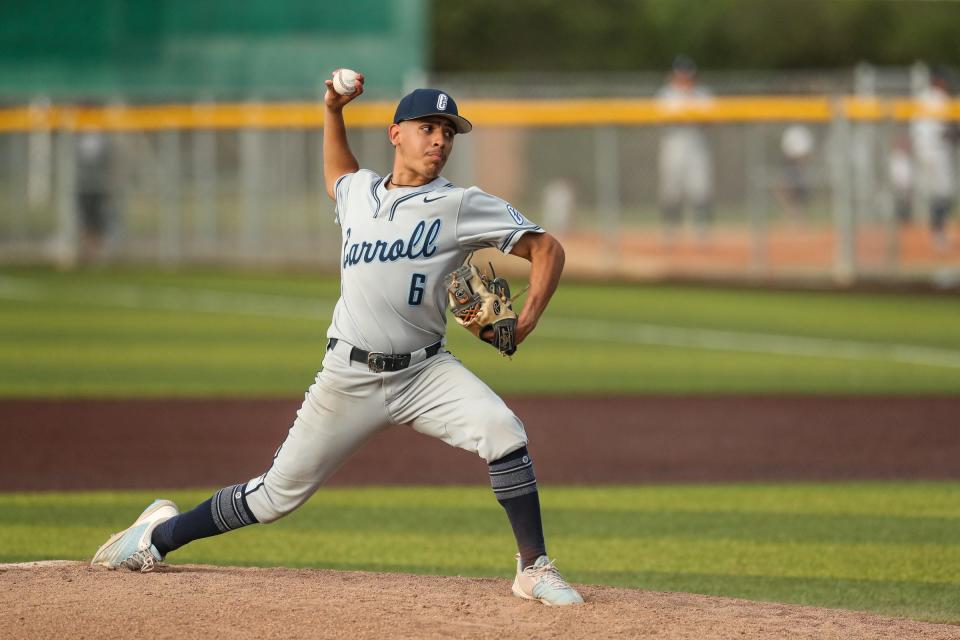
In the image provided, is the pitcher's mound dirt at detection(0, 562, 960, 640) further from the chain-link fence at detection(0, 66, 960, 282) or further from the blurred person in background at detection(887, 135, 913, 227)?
the blurred person in background at detection(887, 135, 913, 227)

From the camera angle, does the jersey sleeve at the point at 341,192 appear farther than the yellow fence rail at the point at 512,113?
No

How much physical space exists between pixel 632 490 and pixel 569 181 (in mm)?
15111

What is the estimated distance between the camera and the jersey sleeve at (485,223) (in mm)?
5262

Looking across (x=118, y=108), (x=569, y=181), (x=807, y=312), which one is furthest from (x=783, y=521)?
(x=118, y=108)

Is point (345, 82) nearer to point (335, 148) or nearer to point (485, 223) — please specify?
point (335, 148)

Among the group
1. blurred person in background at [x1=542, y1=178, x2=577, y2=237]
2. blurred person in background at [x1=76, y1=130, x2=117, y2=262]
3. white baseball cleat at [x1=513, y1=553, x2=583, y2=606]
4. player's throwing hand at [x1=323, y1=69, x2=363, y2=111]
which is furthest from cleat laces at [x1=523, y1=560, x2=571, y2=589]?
blurred person in background at [x1=76, y1=130, x2=117, y2=262]

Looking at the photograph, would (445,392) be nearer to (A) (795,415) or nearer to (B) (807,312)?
(A) (795,415)

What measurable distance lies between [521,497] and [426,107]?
1.38 metres

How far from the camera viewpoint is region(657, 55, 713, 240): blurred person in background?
70.8 ft

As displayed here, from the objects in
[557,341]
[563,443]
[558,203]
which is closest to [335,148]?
[563,443]

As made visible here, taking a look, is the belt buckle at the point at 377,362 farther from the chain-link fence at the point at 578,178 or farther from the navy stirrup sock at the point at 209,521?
the chain-link fence at the point at 578,178

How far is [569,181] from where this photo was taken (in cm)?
2336

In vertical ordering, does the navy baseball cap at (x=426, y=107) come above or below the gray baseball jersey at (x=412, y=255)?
above

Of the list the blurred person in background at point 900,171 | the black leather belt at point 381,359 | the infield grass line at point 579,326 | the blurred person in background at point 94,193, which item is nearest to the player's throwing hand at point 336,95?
the black leather belt at point 381,359
